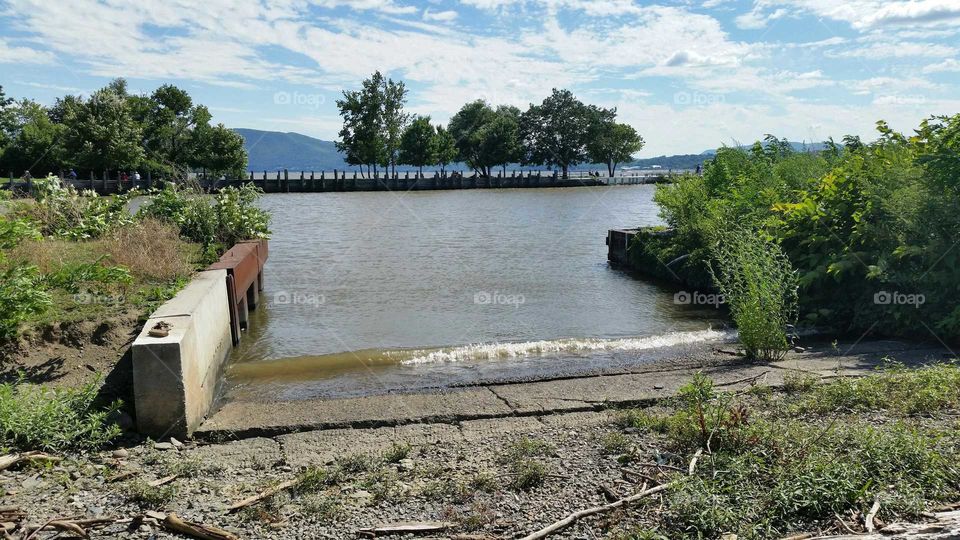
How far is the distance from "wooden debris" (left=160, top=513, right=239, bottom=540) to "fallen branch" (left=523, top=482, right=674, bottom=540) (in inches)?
69.1

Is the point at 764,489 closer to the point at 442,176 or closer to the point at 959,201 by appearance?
the point at 959,201

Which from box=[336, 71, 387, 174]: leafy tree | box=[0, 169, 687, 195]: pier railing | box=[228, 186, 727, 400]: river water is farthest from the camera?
box=[336, 71, 387, 174]: leafy tree

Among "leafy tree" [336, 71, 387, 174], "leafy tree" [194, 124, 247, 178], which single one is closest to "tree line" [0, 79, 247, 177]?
"leafy tree" [194, 124, 247, 178]

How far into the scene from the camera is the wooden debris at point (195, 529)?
4.27m

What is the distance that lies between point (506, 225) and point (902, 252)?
27.2 m

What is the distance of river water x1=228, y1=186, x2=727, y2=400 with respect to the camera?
33.3 feet

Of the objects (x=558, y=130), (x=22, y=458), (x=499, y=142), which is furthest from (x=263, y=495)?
(x=558, y=130)

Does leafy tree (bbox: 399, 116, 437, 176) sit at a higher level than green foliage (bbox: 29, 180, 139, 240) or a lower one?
higher

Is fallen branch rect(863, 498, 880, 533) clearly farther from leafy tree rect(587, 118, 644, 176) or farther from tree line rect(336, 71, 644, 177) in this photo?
leafy tree rect(587, 118, 644, 176)

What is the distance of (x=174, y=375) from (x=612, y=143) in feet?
410

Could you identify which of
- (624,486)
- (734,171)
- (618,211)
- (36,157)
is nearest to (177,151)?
(36,157)

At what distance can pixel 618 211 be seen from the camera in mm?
51062

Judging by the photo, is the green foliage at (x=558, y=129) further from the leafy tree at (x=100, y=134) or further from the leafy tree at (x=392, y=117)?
the leafy tree at (x=100, y=134)

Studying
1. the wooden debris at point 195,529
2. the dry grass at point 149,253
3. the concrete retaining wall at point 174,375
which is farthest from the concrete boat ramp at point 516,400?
the dry grass at point 149,253
